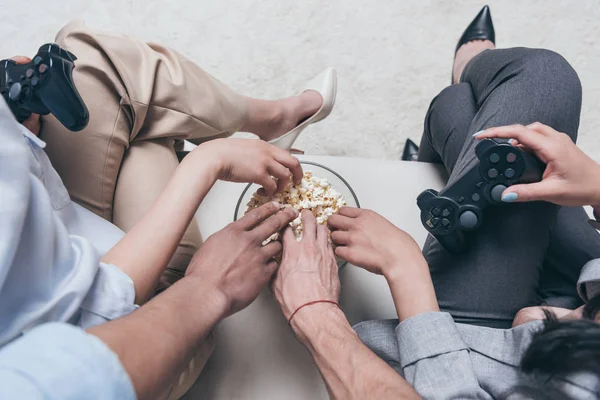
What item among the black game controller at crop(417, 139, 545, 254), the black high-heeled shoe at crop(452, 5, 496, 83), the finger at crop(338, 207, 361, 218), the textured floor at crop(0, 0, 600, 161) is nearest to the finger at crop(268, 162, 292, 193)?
the finger at crop(338, 207, 361, 218)

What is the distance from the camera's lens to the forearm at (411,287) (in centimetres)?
65

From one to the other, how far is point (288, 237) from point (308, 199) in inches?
3.1

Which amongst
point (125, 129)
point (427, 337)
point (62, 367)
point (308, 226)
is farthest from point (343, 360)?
point (125, 129)

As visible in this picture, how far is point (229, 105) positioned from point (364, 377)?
566 millimetres

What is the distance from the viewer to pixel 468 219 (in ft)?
2.20

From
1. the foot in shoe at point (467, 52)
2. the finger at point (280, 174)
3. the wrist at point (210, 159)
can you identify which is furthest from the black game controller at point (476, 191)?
the foot in shoe at point (467, 52)

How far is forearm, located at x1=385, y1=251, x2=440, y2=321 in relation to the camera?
647mm

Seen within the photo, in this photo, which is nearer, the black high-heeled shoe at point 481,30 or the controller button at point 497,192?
the controller button at point 497,192

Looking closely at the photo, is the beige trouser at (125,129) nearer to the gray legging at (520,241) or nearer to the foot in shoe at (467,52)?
the gray legging at (520,241)

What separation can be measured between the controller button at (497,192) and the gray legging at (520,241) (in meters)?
0.06

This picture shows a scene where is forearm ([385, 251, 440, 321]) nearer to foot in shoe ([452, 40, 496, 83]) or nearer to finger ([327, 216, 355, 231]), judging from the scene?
finger ([327, 216, 355, 231])

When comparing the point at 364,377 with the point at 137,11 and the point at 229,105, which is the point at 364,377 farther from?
the point at 137,11

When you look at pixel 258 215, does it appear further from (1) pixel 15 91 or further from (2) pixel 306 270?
(1) pixel 15 91

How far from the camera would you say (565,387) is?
472 millimetres
